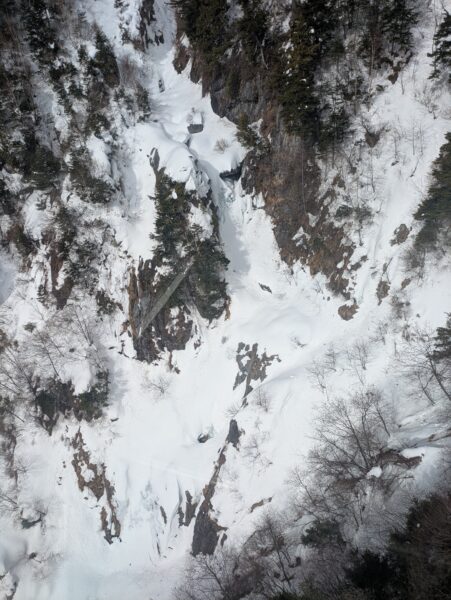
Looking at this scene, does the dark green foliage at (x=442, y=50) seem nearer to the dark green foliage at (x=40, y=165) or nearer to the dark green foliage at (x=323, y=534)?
the dark green foliage at (x=323, y=534)

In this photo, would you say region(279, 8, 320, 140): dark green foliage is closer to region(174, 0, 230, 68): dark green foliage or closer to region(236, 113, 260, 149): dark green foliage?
region(236, 113, 260, 149): dark green foliage

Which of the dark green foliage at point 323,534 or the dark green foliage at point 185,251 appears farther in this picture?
the dark green foliage at point 185,251

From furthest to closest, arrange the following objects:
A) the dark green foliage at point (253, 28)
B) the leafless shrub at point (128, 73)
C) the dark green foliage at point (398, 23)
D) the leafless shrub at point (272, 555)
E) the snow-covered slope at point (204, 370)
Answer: the leafless shrub at point (128, 73)
the dark green foliage at point (253, 28)
the dark green foliage at point (398, 23)
the snow-covered slope at point (204, 370)
the leafless shrub at point (272, 555)

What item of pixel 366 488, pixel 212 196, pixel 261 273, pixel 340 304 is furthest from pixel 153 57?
pixel 366 488

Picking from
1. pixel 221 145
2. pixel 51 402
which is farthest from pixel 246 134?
pixel 51 402

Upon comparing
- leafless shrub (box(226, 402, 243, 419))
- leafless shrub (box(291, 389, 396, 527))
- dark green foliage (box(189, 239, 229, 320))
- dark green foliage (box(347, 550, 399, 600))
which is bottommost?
dark green foliage (box(347, 550, 399, 600))

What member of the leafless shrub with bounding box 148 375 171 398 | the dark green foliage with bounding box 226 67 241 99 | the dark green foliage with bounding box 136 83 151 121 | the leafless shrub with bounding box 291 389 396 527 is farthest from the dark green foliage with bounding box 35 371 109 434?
the dark green foliage with bounding box 226 67 241 99

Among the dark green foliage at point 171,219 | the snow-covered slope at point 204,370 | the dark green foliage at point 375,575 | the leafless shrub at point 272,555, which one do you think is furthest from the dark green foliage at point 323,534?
the dark green foliage at point 171,219

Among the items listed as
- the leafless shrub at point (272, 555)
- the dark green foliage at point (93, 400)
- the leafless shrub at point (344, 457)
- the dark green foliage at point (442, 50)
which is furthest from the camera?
the dark green foliage at point (93, 400)
